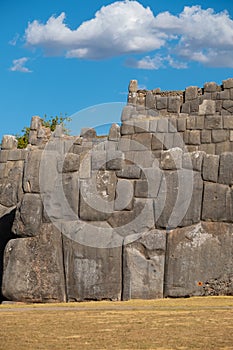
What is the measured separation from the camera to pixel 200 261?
1373 cm

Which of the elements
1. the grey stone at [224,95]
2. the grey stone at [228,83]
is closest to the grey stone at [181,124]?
the grey stone at [224,95]

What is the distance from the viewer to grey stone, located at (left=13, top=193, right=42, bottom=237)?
47.7 ft

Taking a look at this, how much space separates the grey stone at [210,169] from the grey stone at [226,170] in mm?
77

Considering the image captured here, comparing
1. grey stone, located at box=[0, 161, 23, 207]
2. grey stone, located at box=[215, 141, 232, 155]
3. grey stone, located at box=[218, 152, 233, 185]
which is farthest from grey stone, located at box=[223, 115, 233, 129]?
grey stone, located at box=[218, 152, 233, 185]

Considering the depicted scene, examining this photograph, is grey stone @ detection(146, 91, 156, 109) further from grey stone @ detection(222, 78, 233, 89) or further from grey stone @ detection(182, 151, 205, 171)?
grey stone @ detection(182, 151, 205, 171)

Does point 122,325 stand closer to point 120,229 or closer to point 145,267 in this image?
point 145,267

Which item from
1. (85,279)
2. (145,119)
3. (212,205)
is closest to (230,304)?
(212,205)

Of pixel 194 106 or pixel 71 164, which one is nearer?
pixel 71 164

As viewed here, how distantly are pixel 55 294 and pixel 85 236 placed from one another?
1.24 meters

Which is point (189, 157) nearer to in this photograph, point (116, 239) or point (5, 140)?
point (116, 239)

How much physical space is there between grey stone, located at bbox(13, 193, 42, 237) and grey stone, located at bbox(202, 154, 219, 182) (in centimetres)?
313

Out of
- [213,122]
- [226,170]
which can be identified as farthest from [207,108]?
[226,170]

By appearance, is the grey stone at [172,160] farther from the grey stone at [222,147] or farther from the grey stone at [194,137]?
the grey stone at [194,137]

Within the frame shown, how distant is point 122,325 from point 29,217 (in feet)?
14.1
